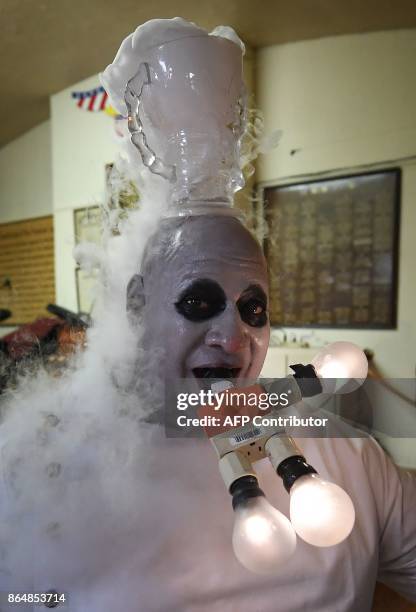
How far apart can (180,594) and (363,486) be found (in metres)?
0.31

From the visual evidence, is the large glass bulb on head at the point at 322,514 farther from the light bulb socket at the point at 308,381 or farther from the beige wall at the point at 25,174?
the beige wall at the point at 25,174

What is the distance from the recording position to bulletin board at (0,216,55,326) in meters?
1.21

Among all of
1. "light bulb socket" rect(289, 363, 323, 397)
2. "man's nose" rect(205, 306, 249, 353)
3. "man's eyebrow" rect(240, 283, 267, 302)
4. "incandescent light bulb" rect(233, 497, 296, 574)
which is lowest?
"incandescent light bulb" rect(233, 497, 296, 574)

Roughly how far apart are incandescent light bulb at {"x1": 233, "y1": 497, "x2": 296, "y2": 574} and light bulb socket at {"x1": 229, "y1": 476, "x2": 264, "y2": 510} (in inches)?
0.5

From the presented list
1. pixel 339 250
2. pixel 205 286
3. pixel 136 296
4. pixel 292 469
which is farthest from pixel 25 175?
pixel 339 250

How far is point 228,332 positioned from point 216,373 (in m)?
0.06

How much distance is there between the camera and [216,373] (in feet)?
1.88

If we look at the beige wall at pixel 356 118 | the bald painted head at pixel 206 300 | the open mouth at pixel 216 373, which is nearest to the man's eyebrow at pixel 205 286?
the bald painted head at pixel 206 300

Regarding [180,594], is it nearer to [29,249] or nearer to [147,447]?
[147,447]

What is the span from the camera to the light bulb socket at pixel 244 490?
16.5 inches

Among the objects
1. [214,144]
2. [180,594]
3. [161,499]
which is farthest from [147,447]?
[214,144]

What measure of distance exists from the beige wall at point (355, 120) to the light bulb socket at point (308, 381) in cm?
87

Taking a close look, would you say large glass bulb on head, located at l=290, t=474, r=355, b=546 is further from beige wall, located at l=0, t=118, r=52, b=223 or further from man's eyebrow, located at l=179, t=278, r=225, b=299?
beige wall, located at l=0, t=118, r=52, b=223

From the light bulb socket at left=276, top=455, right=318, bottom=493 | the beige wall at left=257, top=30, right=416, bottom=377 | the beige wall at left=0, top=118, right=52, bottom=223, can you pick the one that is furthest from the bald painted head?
the beige wall at left=257, top=30, right=416, bottom=377
